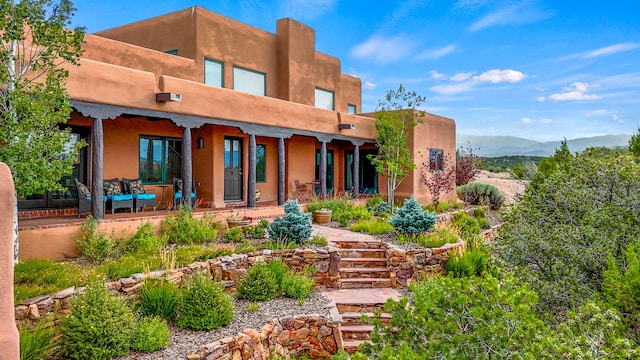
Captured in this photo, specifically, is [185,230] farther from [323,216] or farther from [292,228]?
[323,216]

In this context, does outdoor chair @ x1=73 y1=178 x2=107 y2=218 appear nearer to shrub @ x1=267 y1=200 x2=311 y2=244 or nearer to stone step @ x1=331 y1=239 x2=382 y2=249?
shrub @ x1=267 y1=200 x2=311 y2=244

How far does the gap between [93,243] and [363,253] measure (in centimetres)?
609

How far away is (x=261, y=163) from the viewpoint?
16406 mm

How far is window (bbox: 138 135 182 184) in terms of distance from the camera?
42.3ft

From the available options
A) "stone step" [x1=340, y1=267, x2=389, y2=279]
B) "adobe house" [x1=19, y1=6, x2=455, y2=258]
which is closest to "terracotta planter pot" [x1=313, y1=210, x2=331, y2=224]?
"adobe house" [x1=19, y1=6, x2=455, y2=258]

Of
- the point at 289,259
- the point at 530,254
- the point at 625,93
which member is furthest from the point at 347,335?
the point at 625,93

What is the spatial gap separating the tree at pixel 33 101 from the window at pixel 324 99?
490 inches

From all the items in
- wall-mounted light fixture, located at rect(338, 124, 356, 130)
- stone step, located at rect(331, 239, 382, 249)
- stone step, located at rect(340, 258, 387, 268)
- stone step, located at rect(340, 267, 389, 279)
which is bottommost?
stone step, located at rect(340, 267, 389, 279)

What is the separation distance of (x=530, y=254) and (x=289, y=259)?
5.38 m

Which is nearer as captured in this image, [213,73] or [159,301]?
[159,301]

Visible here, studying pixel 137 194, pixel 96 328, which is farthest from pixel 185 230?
pixel 96 328

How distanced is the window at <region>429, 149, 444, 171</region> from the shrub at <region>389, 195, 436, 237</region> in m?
8.29

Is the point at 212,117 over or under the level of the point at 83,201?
over

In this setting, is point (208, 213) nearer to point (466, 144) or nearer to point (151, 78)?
point (151, 78)
